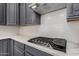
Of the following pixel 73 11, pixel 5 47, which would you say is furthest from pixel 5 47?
pixel 73 11

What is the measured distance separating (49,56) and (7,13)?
3.43ft

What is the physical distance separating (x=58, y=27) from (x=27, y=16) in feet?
2.42

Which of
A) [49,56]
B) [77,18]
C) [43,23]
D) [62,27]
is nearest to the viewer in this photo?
[77,18]

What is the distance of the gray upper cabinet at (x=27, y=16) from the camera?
1.73m

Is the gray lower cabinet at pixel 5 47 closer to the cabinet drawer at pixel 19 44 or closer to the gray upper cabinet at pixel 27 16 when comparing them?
the cabinet drawer at pixel 19 44

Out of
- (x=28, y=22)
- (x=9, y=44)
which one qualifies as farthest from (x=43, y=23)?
(x=9, y=44)

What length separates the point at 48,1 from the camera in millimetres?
1189

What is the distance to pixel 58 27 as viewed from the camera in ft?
4.43

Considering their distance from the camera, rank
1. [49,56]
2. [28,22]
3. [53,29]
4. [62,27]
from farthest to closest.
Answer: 1. [28,22]
2. [53,29]
3. [62,27]
4. [49,56]

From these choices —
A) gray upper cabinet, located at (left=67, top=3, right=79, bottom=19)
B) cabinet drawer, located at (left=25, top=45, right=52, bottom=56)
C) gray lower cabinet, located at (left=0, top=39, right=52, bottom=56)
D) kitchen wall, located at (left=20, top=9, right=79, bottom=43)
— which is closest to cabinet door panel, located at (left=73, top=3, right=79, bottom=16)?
gray upper cabinet, located at (left=67, top=3, right=79, bottom=19)

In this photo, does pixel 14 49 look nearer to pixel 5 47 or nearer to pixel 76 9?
pixel 5 47

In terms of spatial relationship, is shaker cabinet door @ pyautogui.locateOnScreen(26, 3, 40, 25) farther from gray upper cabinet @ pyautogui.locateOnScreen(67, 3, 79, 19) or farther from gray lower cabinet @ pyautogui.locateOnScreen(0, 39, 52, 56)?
gray upper cabinet @ pyautogui.locateOnScreen(67, 3, 79, 19)

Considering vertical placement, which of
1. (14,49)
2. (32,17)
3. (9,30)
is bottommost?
(14,49)

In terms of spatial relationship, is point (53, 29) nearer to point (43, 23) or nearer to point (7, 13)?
point (43, 23)
